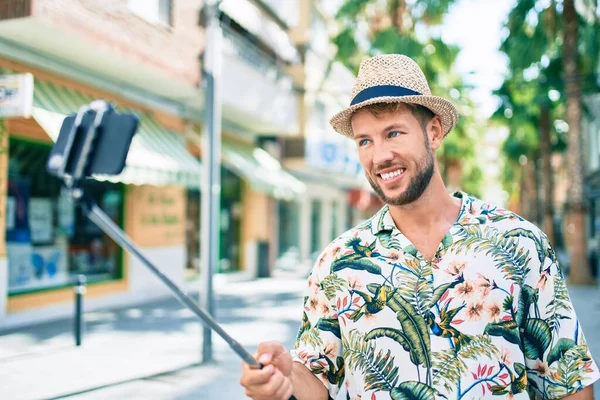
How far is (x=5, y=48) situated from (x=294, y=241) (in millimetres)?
15184

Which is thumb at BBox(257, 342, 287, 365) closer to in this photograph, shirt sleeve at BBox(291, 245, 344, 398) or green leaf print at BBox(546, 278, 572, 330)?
shirt sleeve at BBox(291, 245, 344, 398)

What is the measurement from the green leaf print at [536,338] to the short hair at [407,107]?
29.6 inches

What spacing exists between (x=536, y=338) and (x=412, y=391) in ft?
1.43

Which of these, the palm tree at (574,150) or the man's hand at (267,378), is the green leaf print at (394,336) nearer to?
the man's hand at (267,378)

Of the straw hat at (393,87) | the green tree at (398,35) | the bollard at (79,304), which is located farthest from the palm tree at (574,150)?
the straw hat at (393,87)

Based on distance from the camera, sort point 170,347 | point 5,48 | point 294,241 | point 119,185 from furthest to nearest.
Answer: point 294,241, point 119,185, point 5,48, point 170,347

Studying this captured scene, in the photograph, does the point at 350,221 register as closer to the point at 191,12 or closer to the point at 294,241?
the point at 294,241

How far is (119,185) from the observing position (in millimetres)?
12008

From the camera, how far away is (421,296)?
1.79 metres

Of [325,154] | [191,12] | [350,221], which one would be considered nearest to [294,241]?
[325,154]

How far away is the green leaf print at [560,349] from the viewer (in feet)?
5.78

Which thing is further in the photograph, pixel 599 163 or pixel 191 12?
pixel 599 163

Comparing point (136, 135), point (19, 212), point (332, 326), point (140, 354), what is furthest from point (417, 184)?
point (136, 135)

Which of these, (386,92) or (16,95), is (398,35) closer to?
(16,95)
